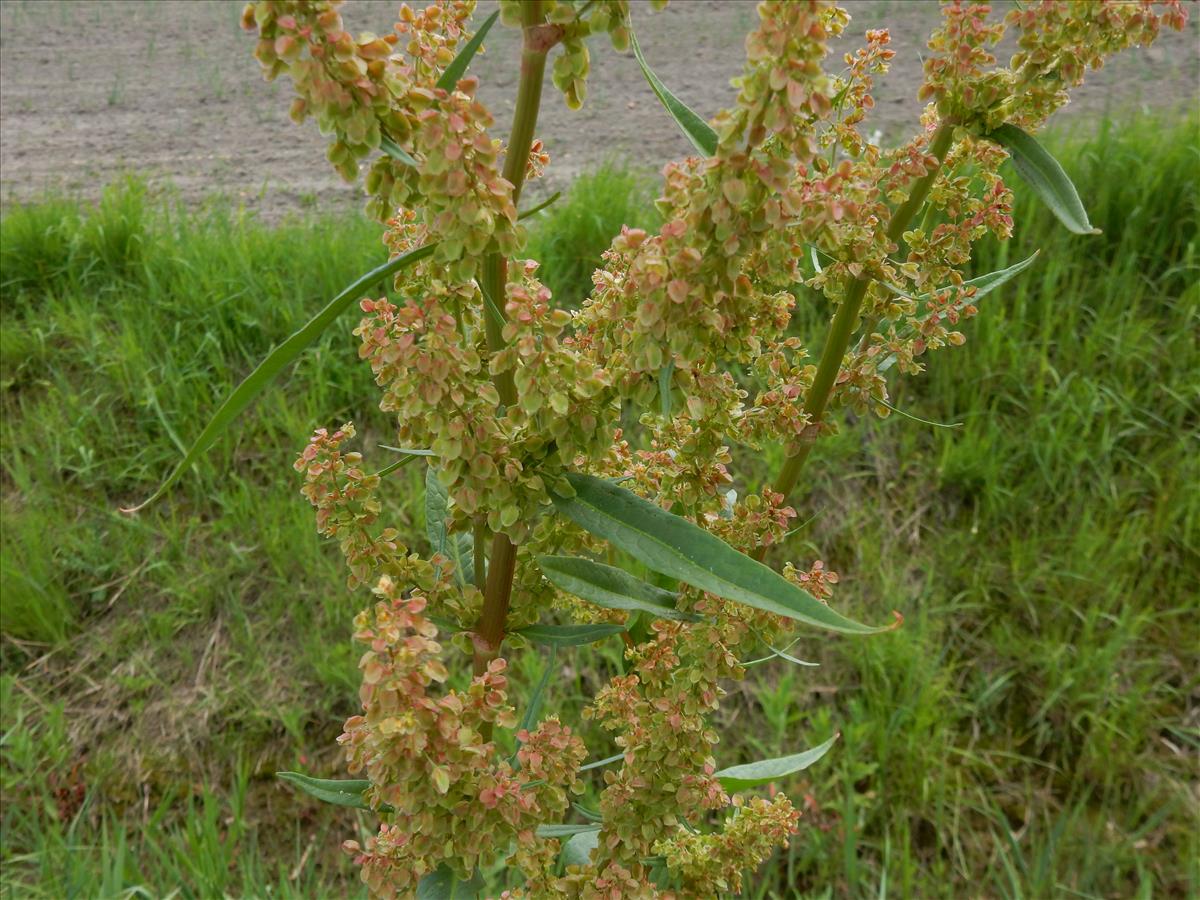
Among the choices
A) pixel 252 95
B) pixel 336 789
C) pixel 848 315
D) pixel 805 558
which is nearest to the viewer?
pixel 848 315

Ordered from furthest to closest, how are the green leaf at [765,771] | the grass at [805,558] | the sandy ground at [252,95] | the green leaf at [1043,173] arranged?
the sandy ground at [252,95], the grass at [805,558], the green leaf at [765,771], the green leaf at [1043,173]

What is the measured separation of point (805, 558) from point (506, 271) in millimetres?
1891

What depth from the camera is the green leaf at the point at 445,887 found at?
31.1 inches

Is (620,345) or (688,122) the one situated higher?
(688,122)

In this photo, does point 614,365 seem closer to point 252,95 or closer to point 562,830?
point 562,830

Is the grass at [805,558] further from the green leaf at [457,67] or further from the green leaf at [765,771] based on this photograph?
the green leaf at [457,67]

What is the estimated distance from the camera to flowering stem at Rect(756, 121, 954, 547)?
79 centimetres

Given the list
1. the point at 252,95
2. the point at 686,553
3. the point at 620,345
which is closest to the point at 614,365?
the point at 620,345

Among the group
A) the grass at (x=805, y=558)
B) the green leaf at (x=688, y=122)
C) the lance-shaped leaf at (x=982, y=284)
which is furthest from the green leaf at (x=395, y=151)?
the grass at (x=805, y=558)

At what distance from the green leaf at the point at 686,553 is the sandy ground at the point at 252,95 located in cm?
303

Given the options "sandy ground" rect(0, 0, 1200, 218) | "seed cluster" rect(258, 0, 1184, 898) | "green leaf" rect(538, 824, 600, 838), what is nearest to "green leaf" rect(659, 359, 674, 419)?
"seed cluster" rect(258, 0, 1184, 898)

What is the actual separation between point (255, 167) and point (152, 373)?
1.74m

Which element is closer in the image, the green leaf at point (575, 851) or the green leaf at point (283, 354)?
the green leaf at point (283, 354)

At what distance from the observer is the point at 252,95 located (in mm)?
4844
